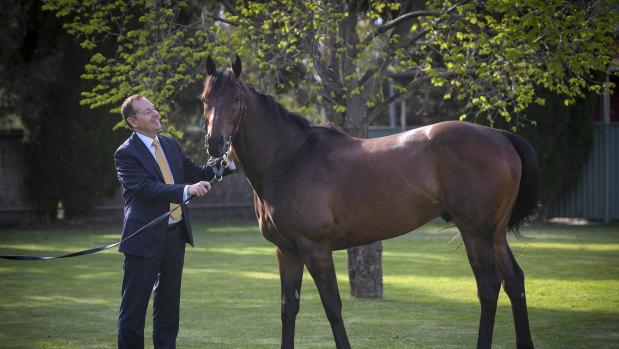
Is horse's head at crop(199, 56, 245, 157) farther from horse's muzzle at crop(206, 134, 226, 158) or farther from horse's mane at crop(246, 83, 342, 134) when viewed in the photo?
horse's mane at crop(246, 83, 342, 134)

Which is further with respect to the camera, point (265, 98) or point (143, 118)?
point (265, 98)

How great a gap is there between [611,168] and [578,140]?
1154mm

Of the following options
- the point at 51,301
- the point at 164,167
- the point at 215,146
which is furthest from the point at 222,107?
the point at 51,301

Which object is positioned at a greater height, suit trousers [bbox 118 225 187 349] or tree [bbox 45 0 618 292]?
tree [bbox 45 0 618 292]

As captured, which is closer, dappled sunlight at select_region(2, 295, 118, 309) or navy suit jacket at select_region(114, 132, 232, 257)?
navy suit jacket at select_region(114, 132, 232, 257)

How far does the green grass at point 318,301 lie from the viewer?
6.05 metres

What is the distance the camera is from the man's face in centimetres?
465

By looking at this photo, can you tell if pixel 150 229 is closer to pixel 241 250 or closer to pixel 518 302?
pixel 518 302

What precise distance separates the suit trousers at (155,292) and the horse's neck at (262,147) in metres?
0.72

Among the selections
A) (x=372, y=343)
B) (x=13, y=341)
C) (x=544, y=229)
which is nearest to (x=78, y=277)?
(x=13, y=341)

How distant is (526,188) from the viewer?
5094mm

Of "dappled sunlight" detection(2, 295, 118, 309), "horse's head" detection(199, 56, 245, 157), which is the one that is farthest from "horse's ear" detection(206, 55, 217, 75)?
"dappled sunlight" detection(2, 295, 118, 309)

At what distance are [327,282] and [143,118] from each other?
72.7 inches

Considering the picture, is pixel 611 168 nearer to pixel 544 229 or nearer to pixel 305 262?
pixel 544 229
